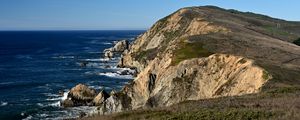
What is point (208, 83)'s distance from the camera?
54.6m

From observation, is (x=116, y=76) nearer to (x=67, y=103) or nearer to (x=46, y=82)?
(x=46, y=82)

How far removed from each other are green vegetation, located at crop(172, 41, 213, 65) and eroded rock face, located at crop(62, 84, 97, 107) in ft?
59.0

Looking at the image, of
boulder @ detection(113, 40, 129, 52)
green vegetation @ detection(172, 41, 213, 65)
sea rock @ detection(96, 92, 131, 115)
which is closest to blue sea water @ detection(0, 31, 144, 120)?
sea rock @ detection(96, 92, 131, 115)

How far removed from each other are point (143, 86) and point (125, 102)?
337 cm

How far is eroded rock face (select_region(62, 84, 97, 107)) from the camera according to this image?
7425cm

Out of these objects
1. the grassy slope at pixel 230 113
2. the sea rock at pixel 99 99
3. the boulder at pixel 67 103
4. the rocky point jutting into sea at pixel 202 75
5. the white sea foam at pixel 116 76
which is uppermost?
the grassy slope at pixel 230 113

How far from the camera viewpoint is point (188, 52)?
64.0m

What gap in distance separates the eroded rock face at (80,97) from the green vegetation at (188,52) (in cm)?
1797

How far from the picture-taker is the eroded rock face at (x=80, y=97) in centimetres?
7425

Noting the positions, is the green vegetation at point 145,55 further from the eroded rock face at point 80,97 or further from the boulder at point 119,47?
the boulder at point 119,47

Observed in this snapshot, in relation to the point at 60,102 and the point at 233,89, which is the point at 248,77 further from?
the point at 60,102

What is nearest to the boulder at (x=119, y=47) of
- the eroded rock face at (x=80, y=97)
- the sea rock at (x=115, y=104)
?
the eroded rock face at (x=80, y=97)

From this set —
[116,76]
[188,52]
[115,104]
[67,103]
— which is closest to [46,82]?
[116,76]

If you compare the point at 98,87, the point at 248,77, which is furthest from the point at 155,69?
the point at 98,87
